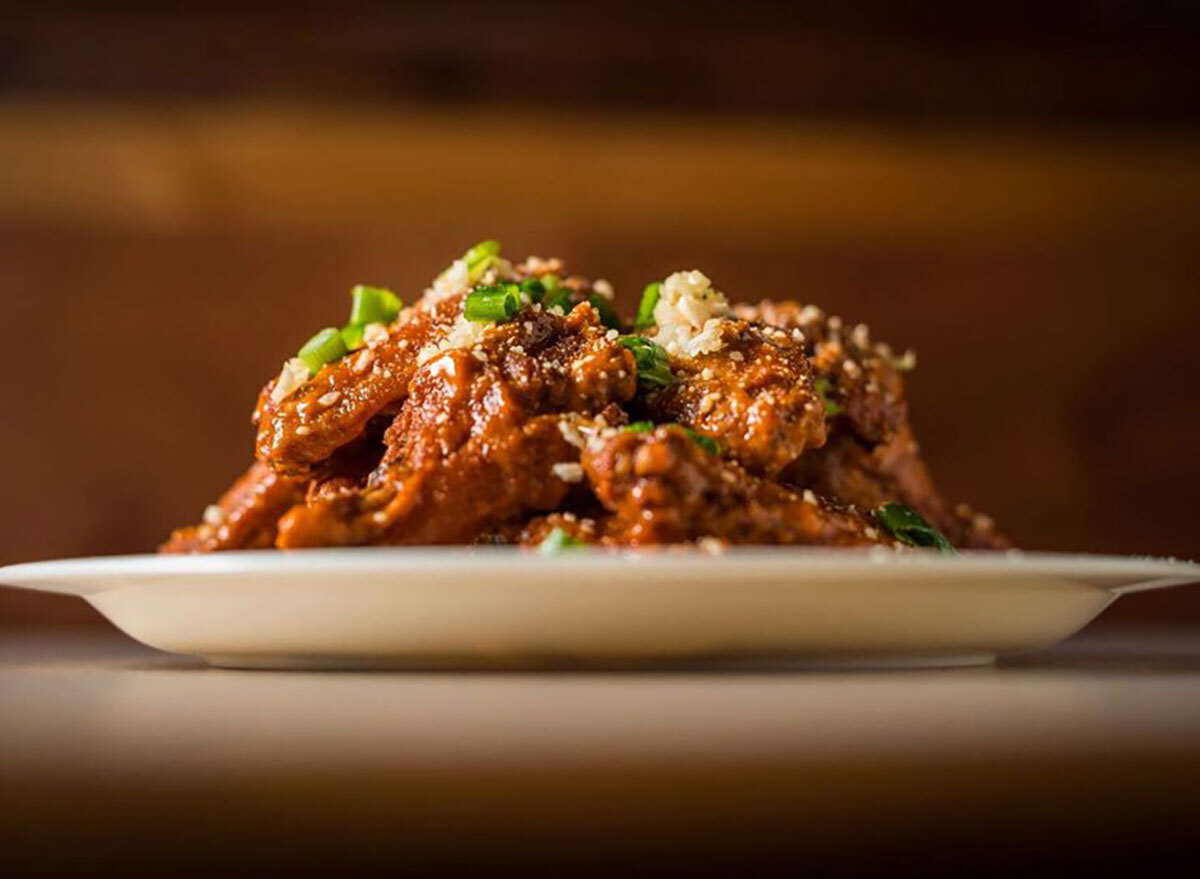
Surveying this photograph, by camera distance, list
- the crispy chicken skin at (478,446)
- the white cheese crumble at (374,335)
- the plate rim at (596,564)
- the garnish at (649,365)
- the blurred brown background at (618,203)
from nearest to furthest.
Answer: the plate rim at (596,564)
the crispy chicken skin at (478,446)
the garnish at (649,365)
the white cheese crumble at (374,335)
the blurred brown background at (618,203)

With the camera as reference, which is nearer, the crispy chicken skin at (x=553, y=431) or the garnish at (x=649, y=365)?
the crispy chicken skin at (x=553, y=431)

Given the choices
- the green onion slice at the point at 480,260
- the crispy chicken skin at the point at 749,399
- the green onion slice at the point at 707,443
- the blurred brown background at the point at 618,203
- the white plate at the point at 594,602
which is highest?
the blurred brown background at the point at 618,203

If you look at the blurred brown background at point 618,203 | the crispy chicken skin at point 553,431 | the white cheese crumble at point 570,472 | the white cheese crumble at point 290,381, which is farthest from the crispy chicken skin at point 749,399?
the blurred brown background at point 618,203

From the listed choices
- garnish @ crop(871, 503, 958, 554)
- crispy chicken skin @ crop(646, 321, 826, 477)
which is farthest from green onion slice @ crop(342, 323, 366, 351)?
garnish @ crop(871, 503, 958, 554)

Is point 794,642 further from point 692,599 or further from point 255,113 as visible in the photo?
point 255,113

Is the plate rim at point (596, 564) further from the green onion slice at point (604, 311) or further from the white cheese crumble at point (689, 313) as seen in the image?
the green onion slice at point (604, 311)

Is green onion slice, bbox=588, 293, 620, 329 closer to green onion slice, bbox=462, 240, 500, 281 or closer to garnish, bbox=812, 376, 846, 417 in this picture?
green onion slice, bbox=462, 240, 500, 281

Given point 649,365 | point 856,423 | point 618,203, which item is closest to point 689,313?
point 649,365

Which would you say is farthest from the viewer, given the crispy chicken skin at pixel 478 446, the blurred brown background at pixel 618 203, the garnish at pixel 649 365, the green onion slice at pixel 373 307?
the blurred brown background at pixel 618 203

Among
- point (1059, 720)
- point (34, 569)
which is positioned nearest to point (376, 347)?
point (34, 569)
